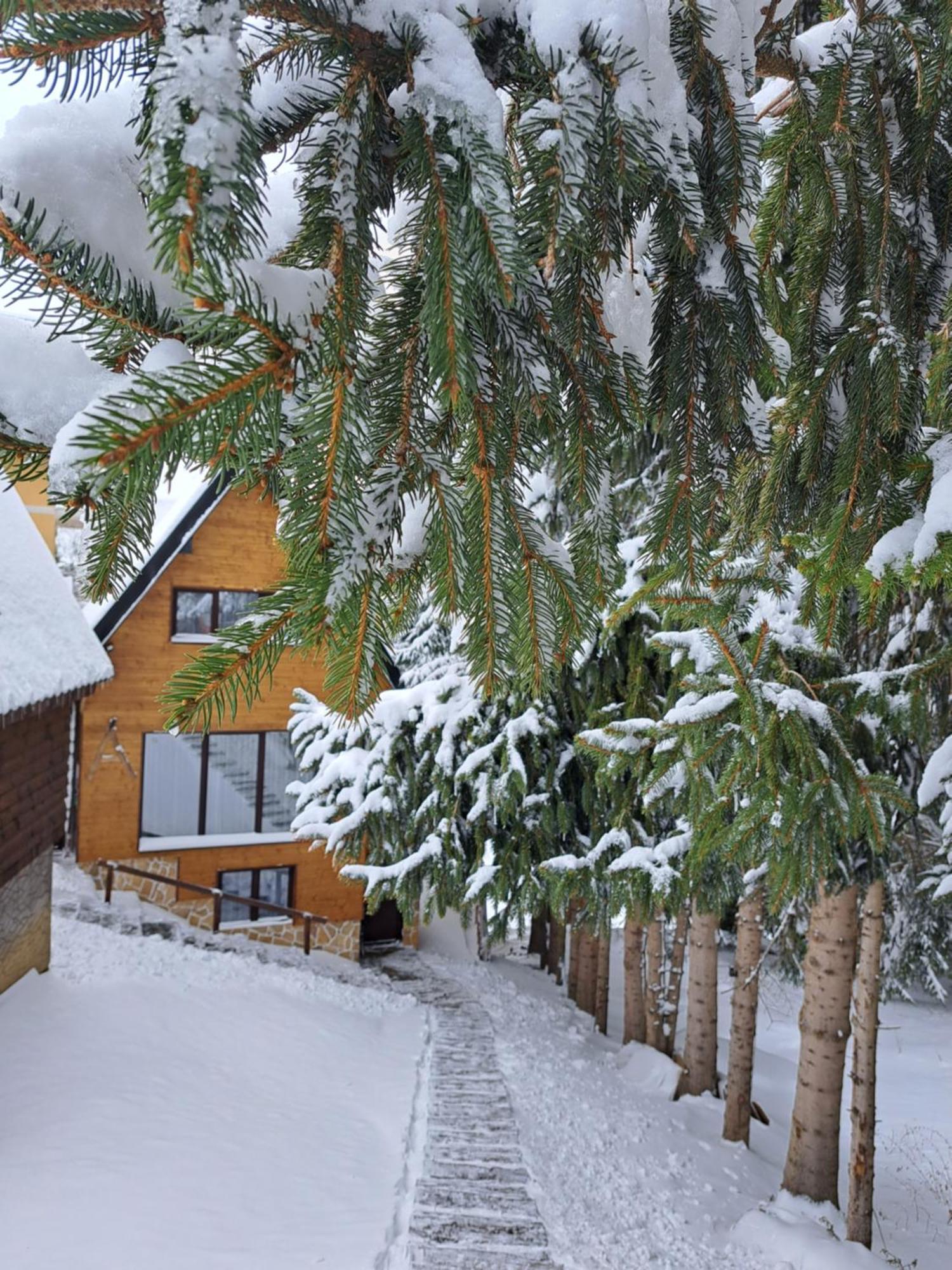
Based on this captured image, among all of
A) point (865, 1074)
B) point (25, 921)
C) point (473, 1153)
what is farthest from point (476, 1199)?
point (25, 921)

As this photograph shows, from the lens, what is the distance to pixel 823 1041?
6988mm

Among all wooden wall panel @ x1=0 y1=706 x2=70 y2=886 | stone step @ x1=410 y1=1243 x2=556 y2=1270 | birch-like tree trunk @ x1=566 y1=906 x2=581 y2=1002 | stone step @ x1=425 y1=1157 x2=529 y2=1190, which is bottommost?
birch-like tree trunk @ x1=566 y1=906 x2=581 y2=1002

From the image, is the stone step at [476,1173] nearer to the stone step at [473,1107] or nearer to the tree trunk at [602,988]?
the stone step at [473,1107]

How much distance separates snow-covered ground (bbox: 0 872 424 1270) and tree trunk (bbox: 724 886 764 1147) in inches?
151

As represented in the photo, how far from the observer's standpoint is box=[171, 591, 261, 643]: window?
14.2 metres

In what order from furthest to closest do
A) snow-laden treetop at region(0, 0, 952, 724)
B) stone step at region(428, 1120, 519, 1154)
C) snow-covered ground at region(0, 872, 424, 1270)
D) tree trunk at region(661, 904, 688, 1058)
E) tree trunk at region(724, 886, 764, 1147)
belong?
tree trunk at region(661, 904, 688, 1058), tree trunk at region(724, 886, 764, 1147), stone step at region(428, 1120, 519, 1154), snow-covered ground at region(0, 872, 424, 1270), snow-laden treetop at region(0, 0, 952, 724)

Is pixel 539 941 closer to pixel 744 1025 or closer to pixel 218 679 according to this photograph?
pixel 744 1025

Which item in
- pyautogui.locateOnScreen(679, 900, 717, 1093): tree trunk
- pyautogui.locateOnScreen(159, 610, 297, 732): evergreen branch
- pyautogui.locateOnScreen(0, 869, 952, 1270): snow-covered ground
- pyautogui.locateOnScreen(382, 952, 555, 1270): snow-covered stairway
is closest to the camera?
pyautogui.locateOnScreen(159, 610, 297, 732): evergreen branch

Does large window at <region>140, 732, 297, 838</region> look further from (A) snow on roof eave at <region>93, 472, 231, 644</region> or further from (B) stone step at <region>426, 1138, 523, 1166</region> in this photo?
(B) stone step at <region>426, 1138, 523, 1166</region>

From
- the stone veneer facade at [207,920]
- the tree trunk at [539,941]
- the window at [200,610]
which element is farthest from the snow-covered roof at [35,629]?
the tree trunk at [539,941]

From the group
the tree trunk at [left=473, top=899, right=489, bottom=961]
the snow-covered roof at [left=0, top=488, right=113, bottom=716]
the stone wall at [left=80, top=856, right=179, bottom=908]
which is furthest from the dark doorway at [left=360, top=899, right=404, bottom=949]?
the snow-covered roof at [left=0, top=488, right=113, bottom=716]

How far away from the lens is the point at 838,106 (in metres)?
2.12

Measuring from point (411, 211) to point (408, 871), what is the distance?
7097 millimetres

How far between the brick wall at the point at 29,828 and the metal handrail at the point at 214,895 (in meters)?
4.10
